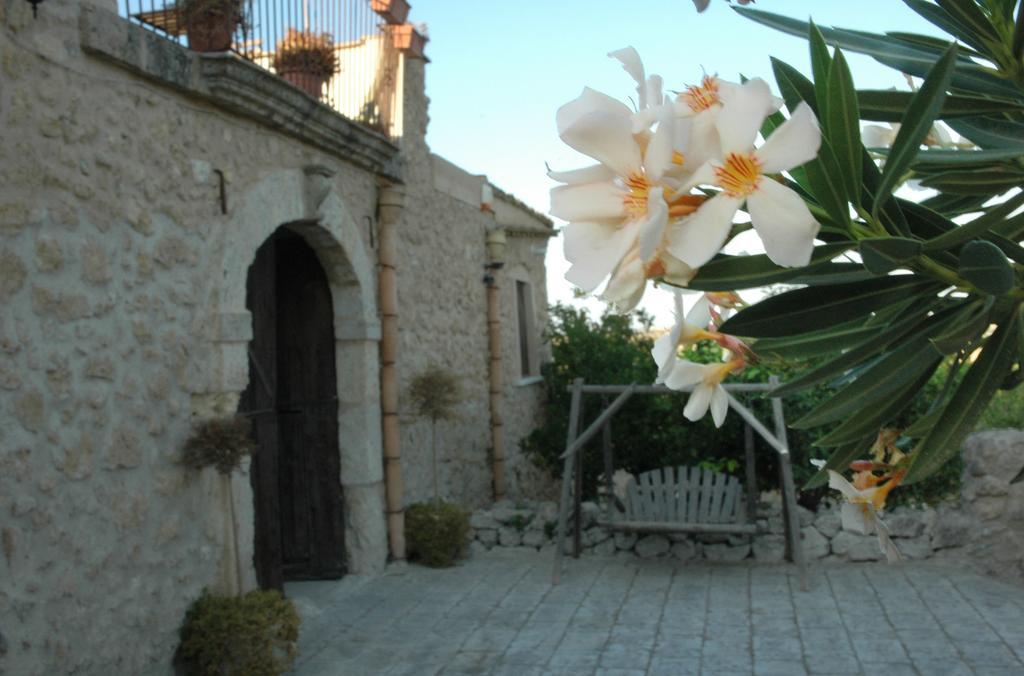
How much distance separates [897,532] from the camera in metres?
6.99

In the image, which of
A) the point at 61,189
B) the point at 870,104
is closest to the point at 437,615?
the point at 61,189

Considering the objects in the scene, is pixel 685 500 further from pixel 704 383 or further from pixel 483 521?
pixel 704 383

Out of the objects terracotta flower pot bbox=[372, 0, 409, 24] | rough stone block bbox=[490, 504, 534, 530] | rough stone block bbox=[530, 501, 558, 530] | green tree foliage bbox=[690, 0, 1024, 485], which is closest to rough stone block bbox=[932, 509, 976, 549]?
rough stone block bbox=[530, 501, 558, 530]

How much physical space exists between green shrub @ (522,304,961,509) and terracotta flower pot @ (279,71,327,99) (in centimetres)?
308

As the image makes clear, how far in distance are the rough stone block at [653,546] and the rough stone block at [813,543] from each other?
95 cm

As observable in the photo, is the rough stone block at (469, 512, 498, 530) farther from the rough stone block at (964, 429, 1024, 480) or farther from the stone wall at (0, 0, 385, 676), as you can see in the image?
the rough stone block at (964, 429, 1024, 480)

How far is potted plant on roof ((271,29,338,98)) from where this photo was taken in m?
6.17

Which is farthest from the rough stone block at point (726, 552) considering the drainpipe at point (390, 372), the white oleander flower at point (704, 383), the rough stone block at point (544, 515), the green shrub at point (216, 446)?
the white oleander flower at point (704, 383)

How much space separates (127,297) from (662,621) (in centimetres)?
326

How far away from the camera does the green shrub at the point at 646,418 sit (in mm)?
7492

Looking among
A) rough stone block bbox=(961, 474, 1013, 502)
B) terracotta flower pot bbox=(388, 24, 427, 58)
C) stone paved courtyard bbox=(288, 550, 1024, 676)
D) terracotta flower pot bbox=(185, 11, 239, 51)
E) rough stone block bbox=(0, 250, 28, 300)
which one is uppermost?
terracotta flower pot bbox=(388, 24, 427, 58)

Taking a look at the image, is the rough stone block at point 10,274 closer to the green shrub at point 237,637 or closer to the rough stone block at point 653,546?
the green shrub at point 237,637

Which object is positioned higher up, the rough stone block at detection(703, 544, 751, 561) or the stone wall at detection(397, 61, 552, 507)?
the stone wall at detection(397, 61, 552, 507)

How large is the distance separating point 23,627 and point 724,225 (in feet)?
12.1
